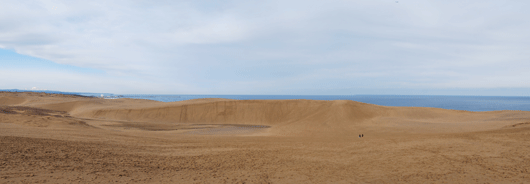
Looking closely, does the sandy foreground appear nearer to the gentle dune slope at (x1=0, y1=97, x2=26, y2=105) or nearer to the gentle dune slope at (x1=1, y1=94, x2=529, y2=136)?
the gentle dune slope at (x1=1, y1=94, x2=529, y2=136)

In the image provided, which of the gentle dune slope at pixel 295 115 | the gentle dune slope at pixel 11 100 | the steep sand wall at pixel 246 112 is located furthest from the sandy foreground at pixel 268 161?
the gentle dune slope at pixel 11 100

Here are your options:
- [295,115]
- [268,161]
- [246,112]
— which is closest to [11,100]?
[246,112]

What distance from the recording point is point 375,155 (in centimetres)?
857

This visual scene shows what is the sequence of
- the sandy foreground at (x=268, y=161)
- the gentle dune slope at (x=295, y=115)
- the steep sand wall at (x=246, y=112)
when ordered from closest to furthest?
the sandy foreground at (x=268, y=161)
the gentle dune slope at (x=295, y=115)
the steep sand wall at (x=246, y=112)

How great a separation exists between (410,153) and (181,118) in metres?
21.3

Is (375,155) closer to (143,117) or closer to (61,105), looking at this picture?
(143,117)

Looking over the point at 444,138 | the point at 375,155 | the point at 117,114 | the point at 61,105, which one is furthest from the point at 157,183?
the point at 61,105

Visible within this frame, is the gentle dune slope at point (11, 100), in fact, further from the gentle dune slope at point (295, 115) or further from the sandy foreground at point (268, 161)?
the sandy foreground at point (268, 161)

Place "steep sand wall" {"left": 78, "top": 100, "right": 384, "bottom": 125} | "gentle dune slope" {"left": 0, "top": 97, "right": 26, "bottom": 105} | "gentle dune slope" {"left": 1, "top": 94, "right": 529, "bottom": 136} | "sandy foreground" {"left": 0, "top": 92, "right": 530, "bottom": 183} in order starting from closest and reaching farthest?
"sandy foreground" {"left": 0, "top": 92, "right": 530, "bottom": 183} → "gentle dune slope" {"left": 1, "top": 94, "right": 529, "bottom": 136} → "steep sand wall" {"left": 78, "top": 100, "right": 384, "bottom": 125} → "gentle dune slope" {"left": 0, "top": 97, "right": 26, "bottom": 105}

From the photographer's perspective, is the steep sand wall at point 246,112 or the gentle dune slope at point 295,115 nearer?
the gentle dune slope at point 295,115

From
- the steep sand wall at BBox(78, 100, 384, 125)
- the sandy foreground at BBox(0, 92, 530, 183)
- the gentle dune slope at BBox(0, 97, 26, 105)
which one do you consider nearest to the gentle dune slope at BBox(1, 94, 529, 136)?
the steep sand wall at BBox(78, 100, 384, 125)

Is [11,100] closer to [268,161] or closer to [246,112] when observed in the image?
[246,112]

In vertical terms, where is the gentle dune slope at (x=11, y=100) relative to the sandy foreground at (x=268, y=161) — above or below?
above

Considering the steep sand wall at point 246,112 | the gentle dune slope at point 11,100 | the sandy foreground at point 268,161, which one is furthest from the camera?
the gentle dune slope at point 11,100
